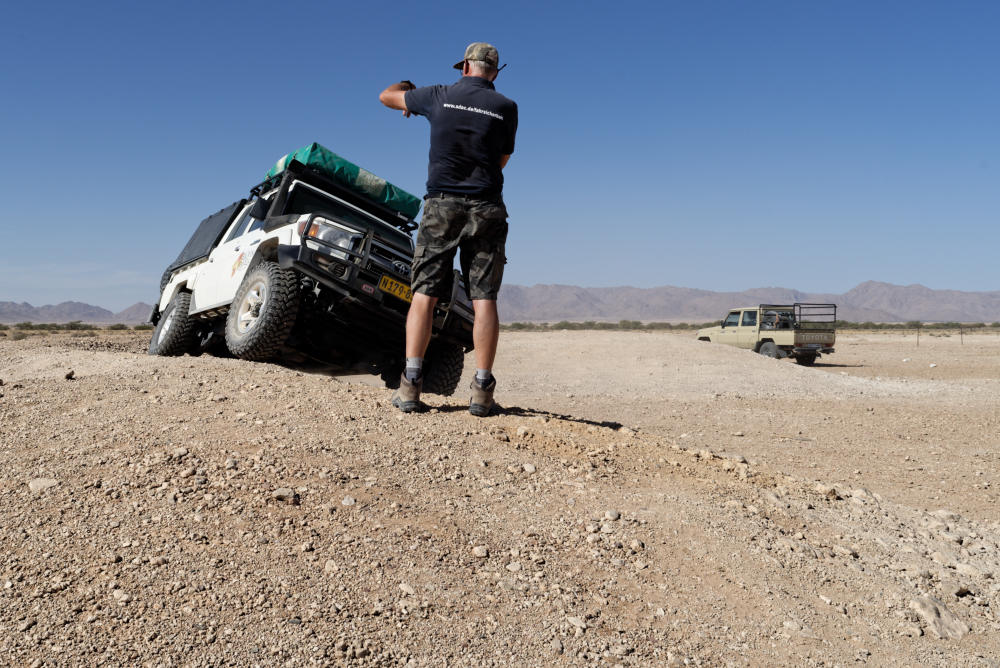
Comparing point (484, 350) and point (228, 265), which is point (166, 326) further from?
point (484, 350)

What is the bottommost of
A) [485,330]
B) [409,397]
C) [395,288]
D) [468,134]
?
[409,397]

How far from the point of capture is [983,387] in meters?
14.6

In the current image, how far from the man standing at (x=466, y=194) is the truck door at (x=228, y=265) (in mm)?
3438

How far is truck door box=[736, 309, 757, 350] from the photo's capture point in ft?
82.2

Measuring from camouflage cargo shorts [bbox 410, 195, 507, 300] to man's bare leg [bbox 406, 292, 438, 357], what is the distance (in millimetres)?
53

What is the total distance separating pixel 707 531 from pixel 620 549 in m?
0.56

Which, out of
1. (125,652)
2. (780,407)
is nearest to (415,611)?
(125,652)

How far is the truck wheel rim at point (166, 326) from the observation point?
29.3 feet

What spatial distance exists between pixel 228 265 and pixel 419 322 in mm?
4090

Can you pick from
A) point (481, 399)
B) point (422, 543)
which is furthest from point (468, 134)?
point (422, 543)

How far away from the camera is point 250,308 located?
7.04m

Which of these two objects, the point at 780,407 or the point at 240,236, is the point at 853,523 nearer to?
the point at 240,236

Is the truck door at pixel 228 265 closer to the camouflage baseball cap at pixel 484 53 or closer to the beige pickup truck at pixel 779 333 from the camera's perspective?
the camouflage baseball cap at pixel 484 53

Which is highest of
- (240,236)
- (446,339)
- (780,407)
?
(240,236)
